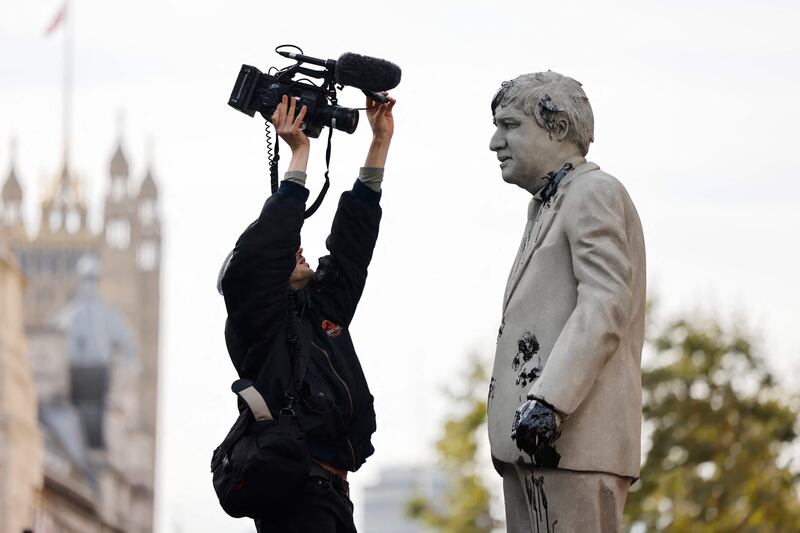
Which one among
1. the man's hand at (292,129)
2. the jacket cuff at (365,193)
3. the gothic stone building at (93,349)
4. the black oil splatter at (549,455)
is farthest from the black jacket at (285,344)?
the gothic stone building at (93,349)

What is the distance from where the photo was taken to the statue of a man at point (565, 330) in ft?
23.3

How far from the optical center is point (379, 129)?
8.56 m

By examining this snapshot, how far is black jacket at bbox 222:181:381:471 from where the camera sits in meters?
7.86

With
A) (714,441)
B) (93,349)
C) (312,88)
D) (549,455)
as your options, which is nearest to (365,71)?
(312,88)

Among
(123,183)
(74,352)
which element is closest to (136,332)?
(123,183)

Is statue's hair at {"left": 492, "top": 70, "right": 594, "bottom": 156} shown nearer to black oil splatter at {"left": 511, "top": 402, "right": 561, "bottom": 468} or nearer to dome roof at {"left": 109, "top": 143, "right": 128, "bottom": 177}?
black oil splatter at {"left": 511, "top": 402, "right": 561, "bottom": 468}

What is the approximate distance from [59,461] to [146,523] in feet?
100

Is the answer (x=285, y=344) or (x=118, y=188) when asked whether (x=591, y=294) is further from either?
(x=118, y=188)

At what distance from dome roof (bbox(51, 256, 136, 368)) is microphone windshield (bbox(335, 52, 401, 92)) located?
347ft

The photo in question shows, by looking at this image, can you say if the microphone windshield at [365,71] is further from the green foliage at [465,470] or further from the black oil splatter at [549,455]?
the green foliage at [465,470]

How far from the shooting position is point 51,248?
176375 millimetres

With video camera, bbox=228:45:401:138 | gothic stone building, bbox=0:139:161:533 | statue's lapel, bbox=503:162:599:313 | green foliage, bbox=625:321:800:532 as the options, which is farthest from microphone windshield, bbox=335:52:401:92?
gothic stone building, bbox=0:139:161:533

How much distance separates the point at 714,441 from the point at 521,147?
92.7ft

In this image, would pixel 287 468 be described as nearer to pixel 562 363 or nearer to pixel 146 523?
pixel 562 363
